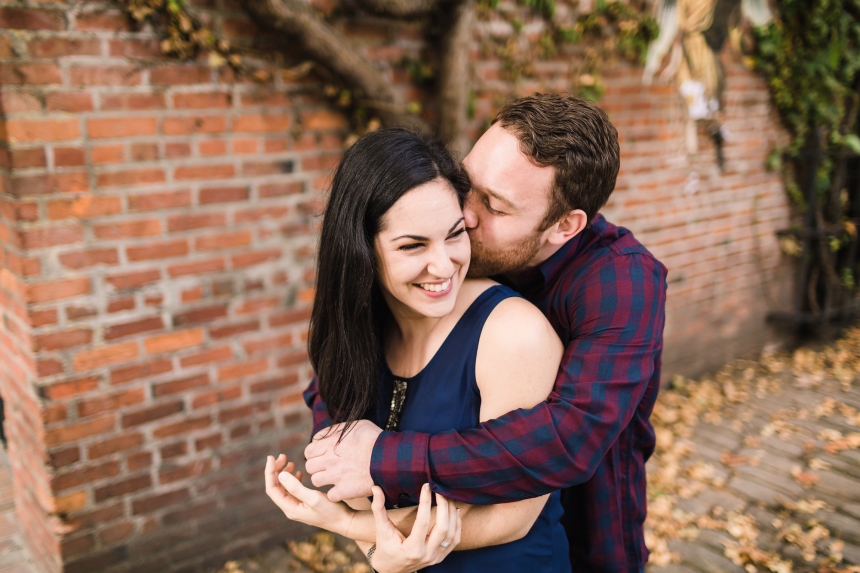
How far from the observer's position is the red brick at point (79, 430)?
2.48 meters

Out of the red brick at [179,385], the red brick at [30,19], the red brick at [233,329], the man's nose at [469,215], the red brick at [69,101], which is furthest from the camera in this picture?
the red brick at [233,329]

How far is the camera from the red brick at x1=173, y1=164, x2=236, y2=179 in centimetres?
261

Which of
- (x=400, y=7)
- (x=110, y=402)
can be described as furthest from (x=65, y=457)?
(x=400, y=7)

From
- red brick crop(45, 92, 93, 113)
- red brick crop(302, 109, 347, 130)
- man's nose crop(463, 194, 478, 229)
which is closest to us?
man's nose crop(463, 194, 478, 229)

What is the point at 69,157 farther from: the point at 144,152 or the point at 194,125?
the point at 194,125

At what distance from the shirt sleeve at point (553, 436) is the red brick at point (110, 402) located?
1604mm

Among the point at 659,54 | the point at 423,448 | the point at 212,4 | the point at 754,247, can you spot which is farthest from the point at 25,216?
the point at 754,247

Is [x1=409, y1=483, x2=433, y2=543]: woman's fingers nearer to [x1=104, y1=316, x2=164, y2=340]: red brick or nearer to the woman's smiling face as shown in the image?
the woman's smiling face

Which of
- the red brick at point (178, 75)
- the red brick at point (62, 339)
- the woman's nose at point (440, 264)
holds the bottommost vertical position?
the red brick at point (62, 339)

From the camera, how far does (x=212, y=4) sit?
2.58 m

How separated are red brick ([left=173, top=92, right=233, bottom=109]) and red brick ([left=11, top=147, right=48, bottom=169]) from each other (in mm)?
521

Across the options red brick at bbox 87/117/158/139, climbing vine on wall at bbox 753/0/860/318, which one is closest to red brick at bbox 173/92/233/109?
red brick at bbox 87/117/158/139

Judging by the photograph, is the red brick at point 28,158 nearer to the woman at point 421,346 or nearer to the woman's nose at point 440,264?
the woman at point 421,346

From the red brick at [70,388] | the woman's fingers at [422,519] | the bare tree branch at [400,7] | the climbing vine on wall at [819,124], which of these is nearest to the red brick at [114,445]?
the red brick at [70,388]
